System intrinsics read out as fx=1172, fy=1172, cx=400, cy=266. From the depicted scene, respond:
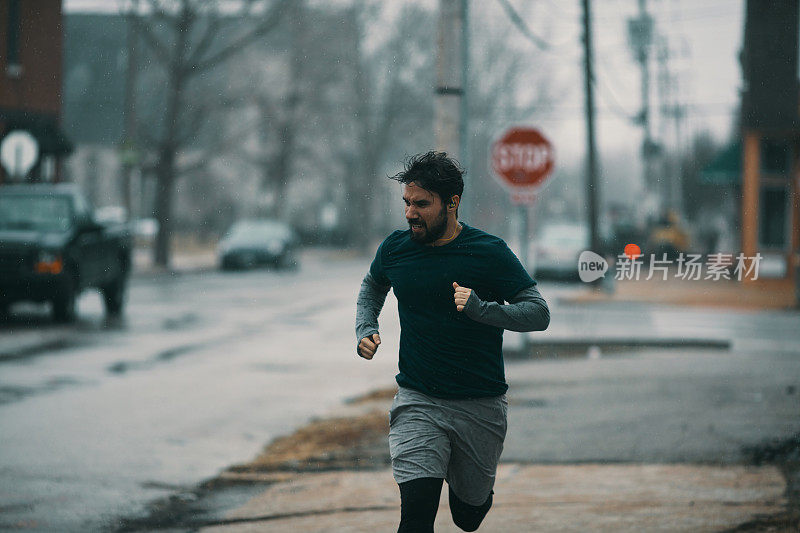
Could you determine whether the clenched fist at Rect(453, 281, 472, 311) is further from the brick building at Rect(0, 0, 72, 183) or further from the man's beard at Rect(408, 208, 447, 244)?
the brick building at Rect(0, 0, 72, 183)

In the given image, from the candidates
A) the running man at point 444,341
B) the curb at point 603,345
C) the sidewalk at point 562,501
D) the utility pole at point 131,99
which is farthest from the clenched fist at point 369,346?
the utility pole at point 131,99

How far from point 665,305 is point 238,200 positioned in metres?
45.5

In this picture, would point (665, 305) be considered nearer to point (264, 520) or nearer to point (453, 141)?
point (453, 141)

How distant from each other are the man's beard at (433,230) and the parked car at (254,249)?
32.5 metres

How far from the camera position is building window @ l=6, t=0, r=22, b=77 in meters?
26.1

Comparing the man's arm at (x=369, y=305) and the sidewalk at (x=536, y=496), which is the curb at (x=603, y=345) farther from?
the man's arm at (x=369, y=305)

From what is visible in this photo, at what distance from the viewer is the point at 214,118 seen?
49.8m

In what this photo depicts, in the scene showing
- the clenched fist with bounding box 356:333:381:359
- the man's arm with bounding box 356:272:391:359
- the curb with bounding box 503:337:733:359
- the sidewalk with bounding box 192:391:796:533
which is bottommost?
the curb with bounding box 503:337:733:359

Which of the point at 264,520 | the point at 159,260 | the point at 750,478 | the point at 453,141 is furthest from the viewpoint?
the point at 159,260

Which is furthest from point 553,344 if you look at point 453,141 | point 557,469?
point 557,469

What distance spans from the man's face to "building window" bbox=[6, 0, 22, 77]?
23796mm

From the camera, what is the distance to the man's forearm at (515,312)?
418cm

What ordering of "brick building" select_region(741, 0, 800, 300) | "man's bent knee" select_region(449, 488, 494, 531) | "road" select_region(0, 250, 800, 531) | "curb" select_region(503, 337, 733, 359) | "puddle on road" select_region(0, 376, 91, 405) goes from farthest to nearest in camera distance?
"brick building" select_region(741, 0, 800, 300)
"curb" select_region(503, 337, 733, 359)
"puddle on road" select_region(0, 376, 91, 405)
"road" select_region(0, 250, 800, 531)
"man's bent knee" select_region(449, 488, 494, 531)

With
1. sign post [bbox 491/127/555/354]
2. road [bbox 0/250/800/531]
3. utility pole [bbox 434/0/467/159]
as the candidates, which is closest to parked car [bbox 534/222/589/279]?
road [bbox 0/250/800/531]
